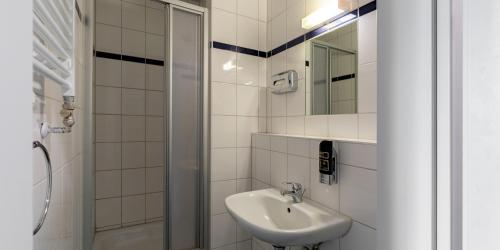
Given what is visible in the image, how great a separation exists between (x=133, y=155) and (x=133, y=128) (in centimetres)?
29

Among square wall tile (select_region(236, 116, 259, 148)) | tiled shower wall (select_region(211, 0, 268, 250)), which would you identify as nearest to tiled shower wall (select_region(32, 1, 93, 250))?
tiled shower wall (select_region(211, 0, 268, 250))

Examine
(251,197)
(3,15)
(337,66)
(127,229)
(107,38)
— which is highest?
(107,38)

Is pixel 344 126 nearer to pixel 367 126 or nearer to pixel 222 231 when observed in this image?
pixel 367 126

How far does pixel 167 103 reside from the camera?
1.59 meters

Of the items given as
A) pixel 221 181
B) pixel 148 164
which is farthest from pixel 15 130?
pixel 148 164

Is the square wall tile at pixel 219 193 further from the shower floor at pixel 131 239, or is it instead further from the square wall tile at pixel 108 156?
the square wall tile at pixel 108 156

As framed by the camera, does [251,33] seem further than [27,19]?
Yes

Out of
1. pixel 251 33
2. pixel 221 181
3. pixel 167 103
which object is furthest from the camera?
pixel 251 33

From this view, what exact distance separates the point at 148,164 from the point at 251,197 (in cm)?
153

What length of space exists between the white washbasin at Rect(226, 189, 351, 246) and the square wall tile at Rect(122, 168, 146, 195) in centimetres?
153

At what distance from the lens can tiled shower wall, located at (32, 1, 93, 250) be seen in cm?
66

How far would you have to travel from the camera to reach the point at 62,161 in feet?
3.18

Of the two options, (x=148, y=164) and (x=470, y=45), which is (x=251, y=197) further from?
(x=148, y=164)

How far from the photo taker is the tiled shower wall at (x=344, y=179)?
96 centimetres
